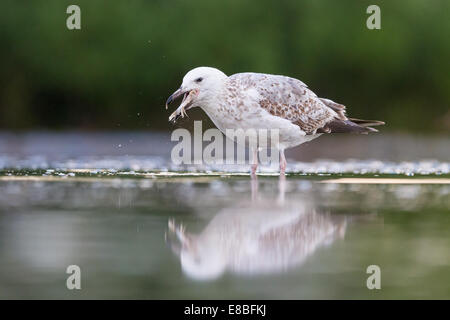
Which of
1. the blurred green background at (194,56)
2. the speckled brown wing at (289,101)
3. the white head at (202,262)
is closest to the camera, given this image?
the white head at (202,262)

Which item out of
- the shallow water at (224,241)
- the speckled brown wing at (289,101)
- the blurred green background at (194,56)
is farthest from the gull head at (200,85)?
the blurred green background at (194,56)

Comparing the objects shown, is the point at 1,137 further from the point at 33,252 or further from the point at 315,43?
the point at 33,252

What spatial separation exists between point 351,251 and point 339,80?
13.9 meters

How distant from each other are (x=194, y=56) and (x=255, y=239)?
12956mm

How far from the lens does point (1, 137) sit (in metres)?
17.1

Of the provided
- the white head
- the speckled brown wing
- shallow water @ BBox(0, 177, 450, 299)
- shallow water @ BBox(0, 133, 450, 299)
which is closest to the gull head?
the speckled brown wing

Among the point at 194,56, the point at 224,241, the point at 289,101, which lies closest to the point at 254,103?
the point at 289,101

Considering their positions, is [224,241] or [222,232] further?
[222,232]

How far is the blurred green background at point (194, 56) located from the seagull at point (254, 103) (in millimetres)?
7804

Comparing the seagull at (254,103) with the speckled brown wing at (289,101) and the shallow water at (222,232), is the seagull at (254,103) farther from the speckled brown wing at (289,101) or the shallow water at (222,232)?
the shallow water at (222,232)

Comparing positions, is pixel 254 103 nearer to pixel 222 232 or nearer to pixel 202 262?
pixel 222 232

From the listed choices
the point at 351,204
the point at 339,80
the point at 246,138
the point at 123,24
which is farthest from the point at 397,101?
the point at 351,204

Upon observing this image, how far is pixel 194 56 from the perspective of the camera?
19.0 metres

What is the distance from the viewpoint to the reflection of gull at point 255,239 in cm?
557
